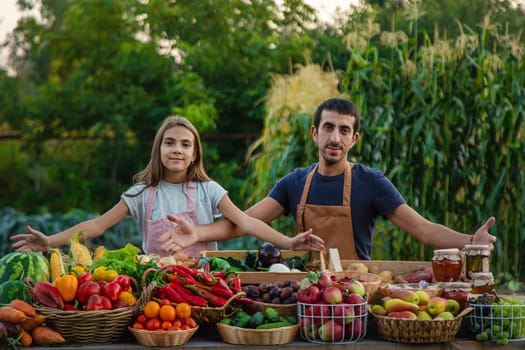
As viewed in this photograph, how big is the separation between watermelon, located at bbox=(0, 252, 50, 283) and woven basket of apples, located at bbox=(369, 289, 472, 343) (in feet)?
5.01

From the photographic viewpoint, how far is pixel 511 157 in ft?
24.7

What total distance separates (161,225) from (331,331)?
173 centimetres

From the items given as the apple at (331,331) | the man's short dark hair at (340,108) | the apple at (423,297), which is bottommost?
the apple at (331,331)

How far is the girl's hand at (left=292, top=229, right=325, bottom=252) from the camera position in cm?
399

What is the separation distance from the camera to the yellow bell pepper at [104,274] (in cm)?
329

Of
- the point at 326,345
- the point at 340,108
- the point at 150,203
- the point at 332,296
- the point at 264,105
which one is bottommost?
the point at 326,345

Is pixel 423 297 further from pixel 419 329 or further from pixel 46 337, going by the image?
pixel 46 337

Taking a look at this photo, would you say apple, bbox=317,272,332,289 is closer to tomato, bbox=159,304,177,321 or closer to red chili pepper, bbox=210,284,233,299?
red chili pepper, bbox=210,284,233,299

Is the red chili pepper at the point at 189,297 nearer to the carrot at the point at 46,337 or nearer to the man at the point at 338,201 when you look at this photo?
the carrot at the point at 46,337

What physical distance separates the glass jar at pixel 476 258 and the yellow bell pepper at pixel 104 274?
1.66m

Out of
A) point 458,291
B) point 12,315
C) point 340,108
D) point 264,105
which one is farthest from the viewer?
point 264,105

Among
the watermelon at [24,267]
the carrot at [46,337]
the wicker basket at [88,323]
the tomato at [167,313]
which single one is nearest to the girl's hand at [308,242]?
the tomato at [167,313]

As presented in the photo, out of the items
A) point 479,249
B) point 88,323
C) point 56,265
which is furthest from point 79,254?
point 479,249

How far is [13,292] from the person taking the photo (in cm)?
316
